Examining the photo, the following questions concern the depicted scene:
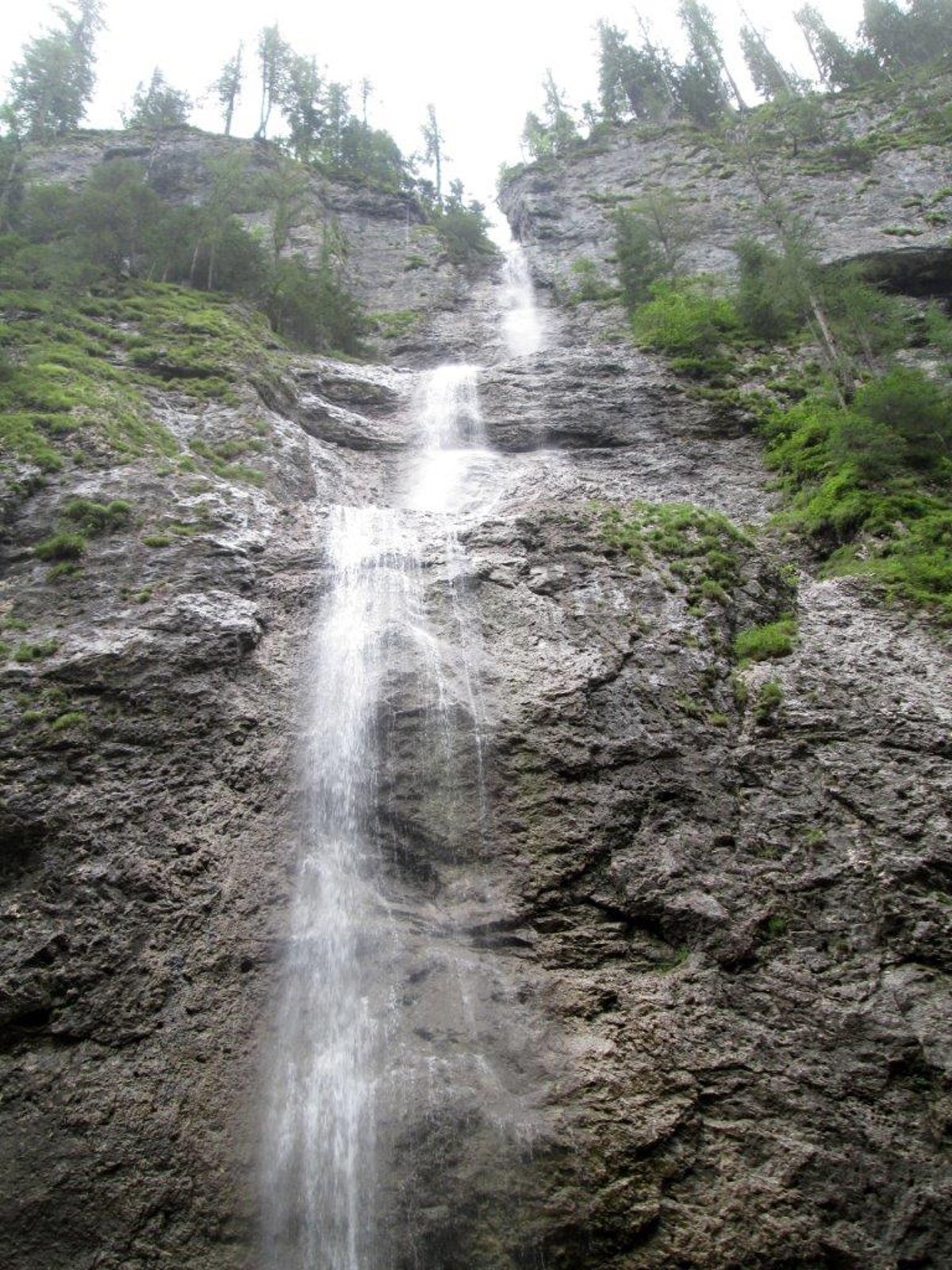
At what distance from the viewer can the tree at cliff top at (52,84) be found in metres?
39.5

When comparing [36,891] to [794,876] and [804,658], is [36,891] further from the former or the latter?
[804,658]

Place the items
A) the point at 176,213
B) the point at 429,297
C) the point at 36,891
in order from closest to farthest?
the point at 36,891 < the point at 176,213 < the point at 429,297

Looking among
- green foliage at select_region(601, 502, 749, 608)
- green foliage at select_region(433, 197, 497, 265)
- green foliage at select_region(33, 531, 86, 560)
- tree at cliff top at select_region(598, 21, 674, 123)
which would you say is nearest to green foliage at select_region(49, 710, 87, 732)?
green foliage at select_region(33, 531, 86, 560)

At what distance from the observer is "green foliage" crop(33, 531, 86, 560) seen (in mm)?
12398

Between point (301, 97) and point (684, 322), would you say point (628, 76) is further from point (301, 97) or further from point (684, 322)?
point (684, 322)

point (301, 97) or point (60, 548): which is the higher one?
point (301, 97)

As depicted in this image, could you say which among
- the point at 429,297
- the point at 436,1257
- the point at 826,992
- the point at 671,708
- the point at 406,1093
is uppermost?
the point at 429,297

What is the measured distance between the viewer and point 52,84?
131ft

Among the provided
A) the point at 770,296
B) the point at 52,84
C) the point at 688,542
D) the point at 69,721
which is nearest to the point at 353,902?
the point at 69,721

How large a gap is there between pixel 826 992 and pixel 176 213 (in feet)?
95.6

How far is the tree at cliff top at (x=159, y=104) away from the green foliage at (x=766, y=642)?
160 feet

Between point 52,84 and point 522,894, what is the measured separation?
162 ft

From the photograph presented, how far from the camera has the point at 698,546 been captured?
14.4 m

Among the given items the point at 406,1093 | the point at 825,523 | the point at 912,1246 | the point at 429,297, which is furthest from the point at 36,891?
the point at 429,297
